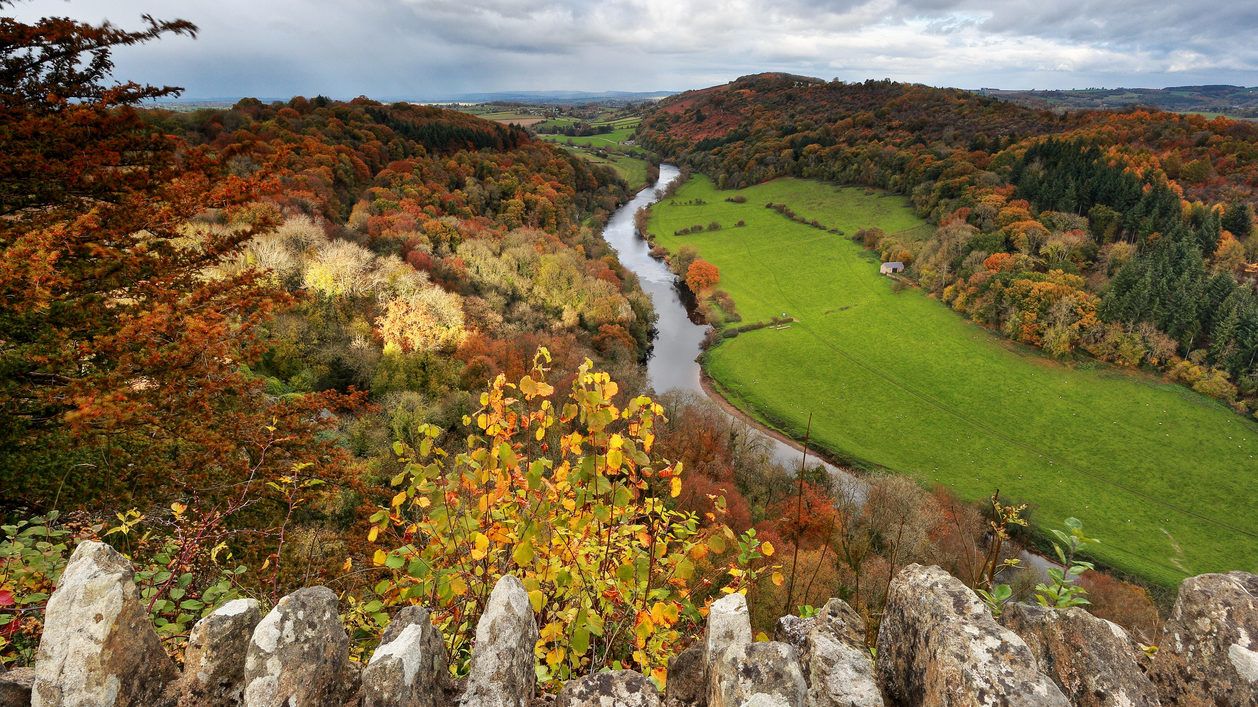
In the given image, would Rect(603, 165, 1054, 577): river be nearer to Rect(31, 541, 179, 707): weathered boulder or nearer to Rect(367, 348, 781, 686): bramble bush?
Rect(367, 348, 781, 686): bramble bush

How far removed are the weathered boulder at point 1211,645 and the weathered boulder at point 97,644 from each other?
577cm

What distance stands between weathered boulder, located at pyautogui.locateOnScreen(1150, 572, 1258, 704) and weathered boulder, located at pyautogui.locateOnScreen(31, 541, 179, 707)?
18.9 ft

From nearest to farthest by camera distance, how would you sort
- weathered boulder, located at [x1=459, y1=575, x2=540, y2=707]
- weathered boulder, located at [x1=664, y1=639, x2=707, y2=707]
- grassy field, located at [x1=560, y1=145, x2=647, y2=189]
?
weathered boulder, located at [x1=459, y1=575, x2=540, y2=707], weathered boulder, located at [x1=664, y1=639, x2=707, y2=707], grassy field, located at [x1=560, y1=145, x2=647, y2=189]

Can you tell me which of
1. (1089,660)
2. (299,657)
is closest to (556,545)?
(299,657)

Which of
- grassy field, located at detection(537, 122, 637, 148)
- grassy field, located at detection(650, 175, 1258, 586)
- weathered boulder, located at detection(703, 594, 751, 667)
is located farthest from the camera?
grassy field, located at detection(537, 122, 637, 148)

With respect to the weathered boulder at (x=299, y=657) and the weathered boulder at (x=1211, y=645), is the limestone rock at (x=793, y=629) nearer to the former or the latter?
the weathered boulder at (x=1211, y=645)

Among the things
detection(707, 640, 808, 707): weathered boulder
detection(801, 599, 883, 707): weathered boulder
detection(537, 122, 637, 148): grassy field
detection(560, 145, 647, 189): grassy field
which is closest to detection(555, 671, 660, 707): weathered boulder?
detection(707, 640, 808, 707): weathered boulder

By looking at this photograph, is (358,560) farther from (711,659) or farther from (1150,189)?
(1150,189)

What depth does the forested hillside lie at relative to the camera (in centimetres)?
5612

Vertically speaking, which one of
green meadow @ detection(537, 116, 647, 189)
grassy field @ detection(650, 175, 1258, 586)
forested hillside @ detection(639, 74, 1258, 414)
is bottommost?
grassy field @ detection(650, 175, 1258, 586)

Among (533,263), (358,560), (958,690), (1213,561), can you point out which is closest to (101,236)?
(358,560)

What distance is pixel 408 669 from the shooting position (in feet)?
9.18

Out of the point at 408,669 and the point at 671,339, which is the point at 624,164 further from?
the point at 408,669

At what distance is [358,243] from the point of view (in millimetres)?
40125
